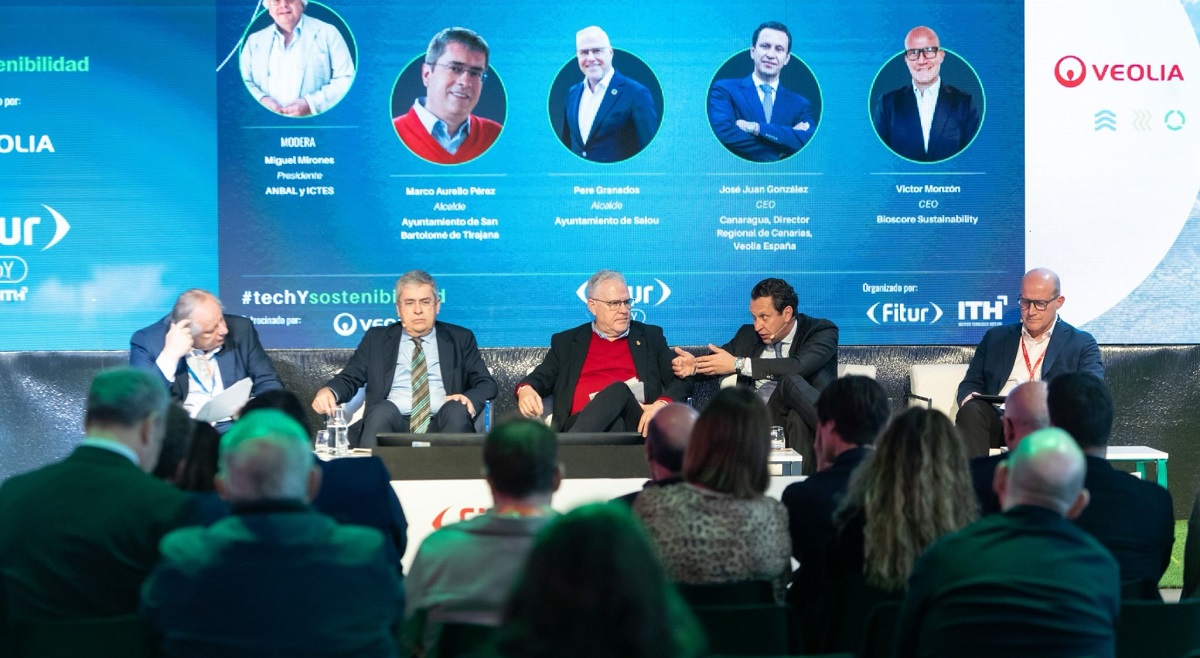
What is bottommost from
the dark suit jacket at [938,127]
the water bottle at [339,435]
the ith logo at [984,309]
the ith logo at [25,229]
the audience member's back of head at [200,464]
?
the water bottle at [339,435]

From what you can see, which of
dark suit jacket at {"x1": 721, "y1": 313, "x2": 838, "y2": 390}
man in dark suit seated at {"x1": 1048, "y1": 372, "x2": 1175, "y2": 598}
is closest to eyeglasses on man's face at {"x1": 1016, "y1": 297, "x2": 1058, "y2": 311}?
dark suit jacket at {"x1": 721, "y1": 313, "x2": 838, "y2": 390}

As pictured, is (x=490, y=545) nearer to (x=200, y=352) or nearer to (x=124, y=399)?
(x=124, y=399)

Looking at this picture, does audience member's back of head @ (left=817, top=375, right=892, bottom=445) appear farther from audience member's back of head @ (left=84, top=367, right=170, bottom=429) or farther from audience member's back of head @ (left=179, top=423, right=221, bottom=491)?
audience member's back of head @ (left=84, top=367, right=170, bottom=429)

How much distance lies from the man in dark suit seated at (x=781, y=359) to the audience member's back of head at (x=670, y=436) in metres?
2.94

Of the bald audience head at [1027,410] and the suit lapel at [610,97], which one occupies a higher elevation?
the suit lapel at [610,97]

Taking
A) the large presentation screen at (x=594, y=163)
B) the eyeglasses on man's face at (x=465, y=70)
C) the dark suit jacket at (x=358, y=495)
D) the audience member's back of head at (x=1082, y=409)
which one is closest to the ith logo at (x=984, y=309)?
the large presentation screen at (x=594, y=163)

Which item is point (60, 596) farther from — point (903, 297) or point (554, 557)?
point (903, 297)

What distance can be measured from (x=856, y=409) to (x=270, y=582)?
68.9 inches

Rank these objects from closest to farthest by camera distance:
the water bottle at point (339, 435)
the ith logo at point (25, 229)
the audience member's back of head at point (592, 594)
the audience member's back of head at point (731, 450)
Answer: the audience member's back of head at point (592, 594), the audience member's back of head at point (731, 450), the water bottle at point (339, 435), the ith logo at point (25, 229)

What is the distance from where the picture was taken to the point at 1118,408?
275 inches

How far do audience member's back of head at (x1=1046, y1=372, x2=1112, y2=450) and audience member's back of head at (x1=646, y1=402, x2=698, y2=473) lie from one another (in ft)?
3.20

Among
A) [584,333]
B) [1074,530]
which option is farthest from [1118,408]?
[1074,530]

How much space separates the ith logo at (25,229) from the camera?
6.73 m

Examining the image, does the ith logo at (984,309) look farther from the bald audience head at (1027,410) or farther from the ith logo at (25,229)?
the ith logo at (25,229)
